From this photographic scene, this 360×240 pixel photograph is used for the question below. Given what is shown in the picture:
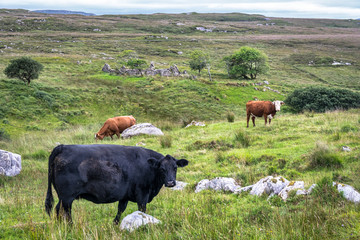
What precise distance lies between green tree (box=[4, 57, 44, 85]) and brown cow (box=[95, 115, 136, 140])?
754 inches

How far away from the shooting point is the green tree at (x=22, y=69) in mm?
33938

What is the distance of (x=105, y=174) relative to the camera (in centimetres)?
579

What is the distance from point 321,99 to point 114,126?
2671cm

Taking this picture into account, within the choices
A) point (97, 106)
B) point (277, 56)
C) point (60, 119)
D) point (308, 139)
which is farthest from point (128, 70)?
point (277, 56)

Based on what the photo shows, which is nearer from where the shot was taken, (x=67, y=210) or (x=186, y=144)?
(x=67, y=210)

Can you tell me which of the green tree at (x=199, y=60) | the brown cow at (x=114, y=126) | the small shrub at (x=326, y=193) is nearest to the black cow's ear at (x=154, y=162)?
the small shrub at (x=326, y=193)

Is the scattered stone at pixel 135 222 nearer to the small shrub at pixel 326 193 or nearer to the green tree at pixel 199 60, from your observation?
the small shrub at pixel 326 193

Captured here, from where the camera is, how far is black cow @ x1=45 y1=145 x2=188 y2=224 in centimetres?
553

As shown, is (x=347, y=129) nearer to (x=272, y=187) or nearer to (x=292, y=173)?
(x=292, y=173)

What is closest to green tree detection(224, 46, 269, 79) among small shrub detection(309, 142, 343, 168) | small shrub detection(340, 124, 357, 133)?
small shrub detection(340, 124, 357, 133)

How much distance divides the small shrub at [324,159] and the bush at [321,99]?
87.3 feet

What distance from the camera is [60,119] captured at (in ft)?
96.0

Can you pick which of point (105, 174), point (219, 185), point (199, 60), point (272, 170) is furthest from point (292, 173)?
point (199, 60)

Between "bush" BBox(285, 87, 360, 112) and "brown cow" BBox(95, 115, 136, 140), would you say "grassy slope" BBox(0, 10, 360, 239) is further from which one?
"bush" BBox(285, 87, 360, 112)
